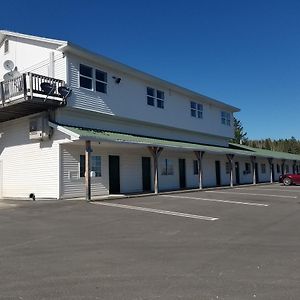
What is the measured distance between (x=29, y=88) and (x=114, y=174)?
263 inches

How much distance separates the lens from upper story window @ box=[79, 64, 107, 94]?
20.3 metres

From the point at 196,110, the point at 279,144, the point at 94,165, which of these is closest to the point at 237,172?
the point at 196,110

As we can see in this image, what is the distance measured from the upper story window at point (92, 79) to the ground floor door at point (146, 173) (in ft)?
17.1

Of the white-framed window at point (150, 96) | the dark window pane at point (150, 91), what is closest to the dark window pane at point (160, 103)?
the white-framed window at point (150, 96)

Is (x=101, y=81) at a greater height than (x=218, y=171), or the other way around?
(x=101, y=81)

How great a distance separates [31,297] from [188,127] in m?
25.7

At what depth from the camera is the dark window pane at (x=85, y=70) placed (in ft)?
66.5

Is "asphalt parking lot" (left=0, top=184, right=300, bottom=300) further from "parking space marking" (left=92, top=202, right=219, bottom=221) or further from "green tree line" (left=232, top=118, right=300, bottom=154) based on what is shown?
"green tree line" (left=232, top=118, right=300, bottom=154)

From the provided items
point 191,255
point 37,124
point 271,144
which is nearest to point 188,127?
point 37,124

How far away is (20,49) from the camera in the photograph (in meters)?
22.1

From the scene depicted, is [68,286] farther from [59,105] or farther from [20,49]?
[20,49]

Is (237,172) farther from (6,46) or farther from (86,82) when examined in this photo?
(6,46)

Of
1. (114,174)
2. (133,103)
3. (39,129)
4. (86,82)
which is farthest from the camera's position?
(133,103)

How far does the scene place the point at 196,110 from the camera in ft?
103
